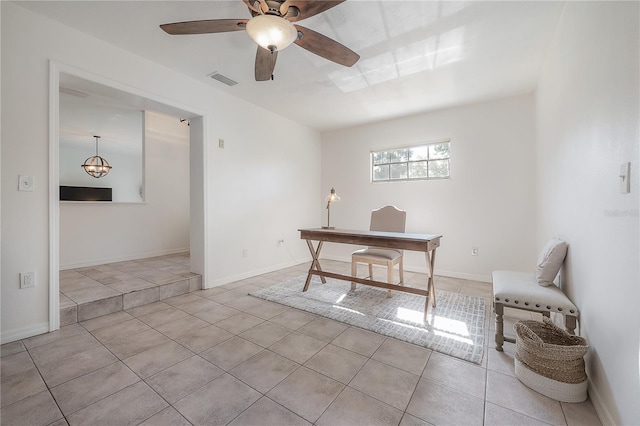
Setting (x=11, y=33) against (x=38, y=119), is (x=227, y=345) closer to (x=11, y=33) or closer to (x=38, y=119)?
(x=38, y=119)

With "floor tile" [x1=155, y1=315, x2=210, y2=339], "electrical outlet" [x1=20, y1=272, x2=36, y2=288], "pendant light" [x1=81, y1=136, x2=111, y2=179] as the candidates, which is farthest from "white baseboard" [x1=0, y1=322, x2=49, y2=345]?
"pendant light" [x1=81, y1=136, x2=111, y2=179]

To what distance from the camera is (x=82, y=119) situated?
14.5ft

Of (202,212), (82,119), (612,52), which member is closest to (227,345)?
(202,212)

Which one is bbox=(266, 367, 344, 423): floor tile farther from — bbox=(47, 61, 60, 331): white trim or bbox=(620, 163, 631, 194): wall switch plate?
bbox=(47, 61, 60, 331): white trim

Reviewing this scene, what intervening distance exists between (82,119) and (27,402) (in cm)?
475

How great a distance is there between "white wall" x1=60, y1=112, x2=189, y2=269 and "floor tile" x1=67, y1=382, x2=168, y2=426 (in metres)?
3.53

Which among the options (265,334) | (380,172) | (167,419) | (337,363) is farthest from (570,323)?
(380,172)

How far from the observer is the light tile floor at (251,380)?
1334 millimetres

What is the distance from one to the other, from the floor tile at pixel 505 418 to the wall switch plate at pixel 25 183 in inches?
141

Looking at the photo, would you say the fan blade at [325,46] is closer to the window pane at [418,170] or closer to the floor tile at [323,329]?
the floor tile at [323,329]

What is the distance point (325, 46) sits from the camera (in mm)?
1901

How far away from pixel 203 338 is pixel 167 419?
2.77ft

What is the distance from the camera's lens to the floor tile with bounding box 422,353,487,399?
61.2 inches

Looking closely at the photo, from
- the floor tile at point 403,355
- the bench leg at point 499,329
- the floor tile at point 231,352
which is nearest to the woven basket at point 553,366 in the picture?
the bench leg at point 499,329
